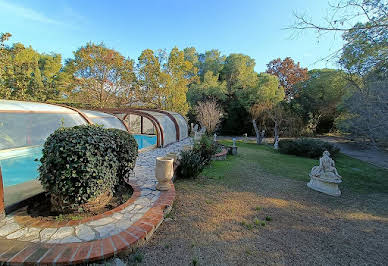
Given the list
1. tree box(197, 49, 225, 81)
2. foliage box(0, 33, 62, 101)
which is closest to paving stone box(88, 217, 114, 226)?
foliage box(0, 33, 62, 101)

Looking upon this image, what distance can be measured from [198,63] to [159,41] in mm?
10251

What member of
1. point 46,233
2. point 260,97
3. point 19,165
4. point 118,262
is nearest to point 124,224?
point 118,262

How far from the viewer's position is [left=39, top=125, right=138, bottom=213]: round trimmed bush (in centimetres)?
257

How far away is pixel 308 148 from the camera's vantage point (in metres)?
11.3

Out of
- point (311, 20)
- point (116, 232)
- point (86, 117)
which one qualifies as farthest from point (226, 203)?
point (86, 117)

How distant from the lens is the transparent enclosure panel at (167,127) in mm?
10381

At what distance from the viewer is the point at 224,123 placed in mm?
23344

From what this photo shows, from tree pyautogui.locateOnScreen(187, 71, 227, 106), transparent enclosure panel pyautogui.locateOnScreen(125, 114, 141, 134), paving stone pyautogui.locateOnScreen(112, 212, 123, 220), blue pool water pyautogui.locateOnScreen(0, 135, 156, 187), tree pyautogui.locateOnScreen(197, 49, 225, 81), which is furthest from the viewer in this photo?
tree pyautogui.locateOnScreen(197, 49, 225, 81)

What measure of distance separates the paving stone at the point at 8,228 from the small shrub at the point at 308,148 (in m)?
13.1

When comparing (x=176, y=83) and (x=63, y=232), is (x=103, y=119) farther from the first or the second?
(x=176, y=83)

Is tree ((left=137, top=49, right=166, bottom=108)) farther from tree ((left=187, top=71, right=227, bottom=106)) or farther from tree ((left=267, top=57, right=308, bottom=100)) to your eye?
tree ((left=267, top=57, right=308, bottom=100))

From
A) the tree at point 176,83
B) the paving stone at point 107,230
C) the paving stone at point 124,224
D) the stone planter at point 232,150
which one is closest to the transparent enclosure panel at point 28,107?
the paving stone at point 107,230

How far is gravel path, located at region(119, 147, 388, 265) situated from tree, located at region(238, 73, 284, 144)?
472 inches

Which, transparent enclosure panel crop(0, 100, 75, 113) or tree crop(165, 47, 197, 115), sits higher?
tree crop(165, 47, 197, 115)
